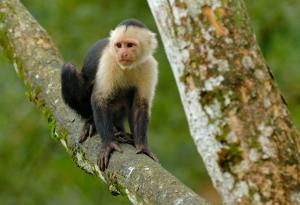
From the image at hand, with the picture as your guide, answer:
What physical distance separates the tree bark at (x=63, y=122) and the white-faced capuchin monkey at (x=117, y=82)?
0.15 meters

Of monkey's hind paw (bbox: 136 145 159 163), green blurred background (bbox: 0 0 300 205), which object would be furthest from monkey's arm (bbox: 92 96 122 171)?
green blurred background (bbox: 0 0 300 205)

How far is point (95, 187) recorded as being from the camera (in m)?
9.30

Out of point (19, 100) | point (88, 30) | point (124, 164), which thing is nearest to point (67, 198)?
point (19, 100)

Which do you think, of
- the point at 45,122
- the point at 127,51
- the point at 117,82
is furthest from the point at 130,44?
the point at 45,122

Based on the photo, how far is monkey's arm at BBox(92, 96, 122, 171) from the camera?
176 inches

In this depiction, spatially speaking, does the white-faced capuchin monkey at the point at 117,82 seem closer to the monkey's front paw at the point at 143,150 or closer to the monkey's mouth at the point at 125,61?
the monkey's mouth at the point at 125,61

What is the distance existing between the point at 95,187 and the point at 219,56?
695 cm

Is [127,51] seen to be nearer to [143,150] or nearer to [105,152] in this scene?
[143,150]

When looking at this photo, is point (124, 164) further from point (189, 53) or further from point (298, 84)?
point (298, 84)

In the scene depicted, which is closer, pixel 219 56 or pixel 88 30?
pixel 219 56

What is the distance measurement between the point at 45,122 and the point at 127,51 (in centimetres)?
411

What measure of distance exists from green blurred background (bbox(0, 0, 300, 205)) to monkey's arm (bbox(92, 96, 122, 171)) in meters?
3.65

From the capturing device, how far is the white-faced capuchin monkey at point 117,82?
5223 millimetres

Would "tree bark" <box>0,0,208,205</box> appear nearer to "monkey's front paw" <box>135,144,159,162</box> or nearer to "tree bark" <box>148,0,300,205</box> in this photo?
"monkey's front paw" <box>135,144,159,162</box>
